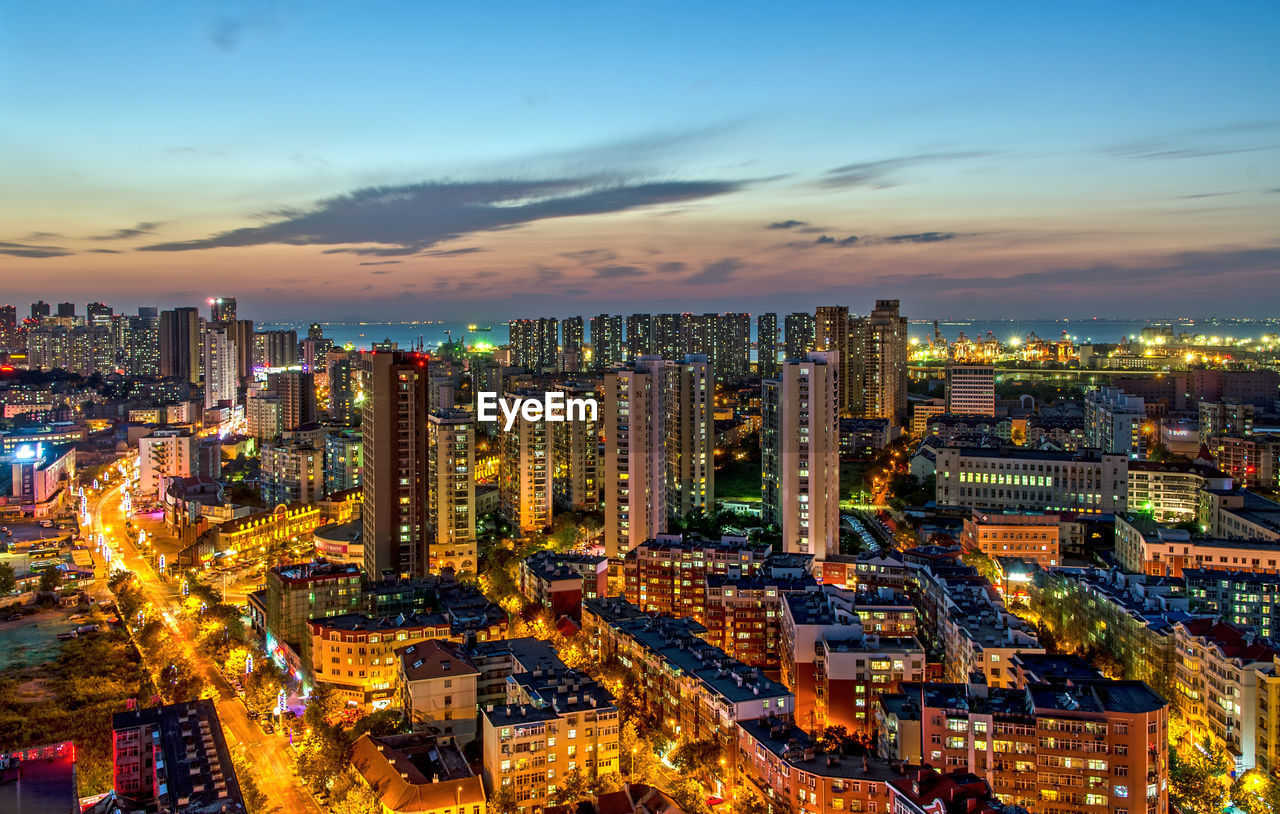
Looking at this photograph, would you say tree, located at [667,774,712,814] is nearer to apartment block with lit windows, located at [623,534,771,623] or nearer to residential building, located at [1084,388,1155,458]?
apartment block with lit windows, located at [623,534,771,623]

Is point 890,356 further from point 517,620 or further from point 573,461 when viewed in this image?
point 517,620

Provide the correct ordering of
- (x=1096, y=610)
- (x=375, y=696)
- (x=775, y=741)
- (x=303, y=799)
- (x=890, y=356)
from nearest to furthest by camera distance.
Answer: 1. (x=775, y=741)
2. (x=303, y=799)
3. (x=375, y=696)
4. (x=1096, y=610)
5. (x=890, y=356)

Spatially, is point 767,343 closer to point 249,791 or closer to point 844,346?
point 844,346

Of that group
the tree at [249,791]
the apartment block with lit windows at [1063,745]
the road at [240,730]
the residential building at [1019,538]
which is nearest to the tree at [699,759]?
the apartment block with lit windows at [1063,745]

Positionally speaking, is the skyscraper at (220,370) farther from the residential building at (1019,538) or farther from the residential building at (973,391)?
the residential building at (1019,538)

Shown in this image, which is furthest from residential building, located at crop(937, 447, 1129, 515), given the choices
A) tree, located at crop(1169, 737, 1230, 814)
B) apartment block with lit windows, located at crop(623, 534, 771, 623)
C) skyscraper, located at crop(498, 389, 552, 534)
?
tree, located at crop(1169, 737, 1230, 814)

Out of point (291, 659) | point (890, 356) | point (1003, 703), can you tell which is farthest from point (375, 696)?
point (890, 356)
